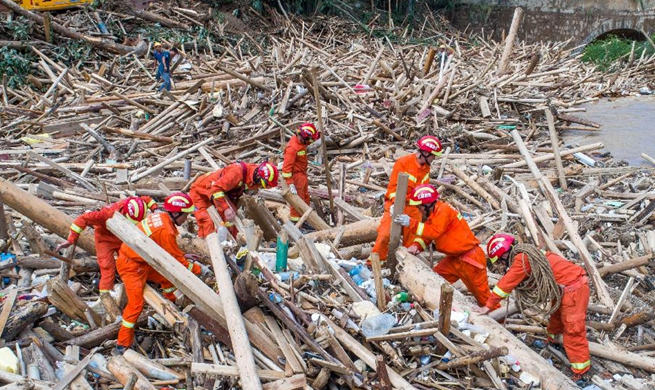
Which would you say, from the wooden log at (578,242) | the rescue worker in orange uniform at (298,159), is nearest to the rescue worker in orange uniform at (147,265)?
the rescue worker in orange uniform at (298,159)

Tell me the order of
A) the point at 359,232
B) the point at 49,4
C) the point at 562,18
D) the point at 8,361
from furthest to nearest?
1. the point at 562,18
2. the point at 49,4
3. the point at 359,232
4. the point at 8,361

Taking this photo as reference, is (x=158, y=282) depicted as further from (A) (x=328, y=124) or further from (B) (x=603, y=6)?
(B) (x=603, y=6)

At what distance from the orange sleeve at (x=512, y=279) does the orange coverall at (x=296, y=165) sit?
4218 millimetres

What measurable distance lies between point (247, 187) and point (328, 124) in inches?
197

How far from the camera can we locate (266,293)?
4.96 metres

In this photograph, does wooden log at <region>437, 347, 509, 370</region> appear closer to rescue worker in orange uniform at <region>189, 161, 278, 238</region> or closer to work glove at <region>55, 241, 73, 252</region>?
rescue worker in orange uniform at <region>189, 161, 278, 238</region>

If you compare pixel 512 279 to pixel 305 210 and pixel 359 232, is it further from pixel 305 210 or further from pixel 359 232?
pixel 305 210

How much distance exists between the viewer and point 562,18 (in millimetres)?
27297

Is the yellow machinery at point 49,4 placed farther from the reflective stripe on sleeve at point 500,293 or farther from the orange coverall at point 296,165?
the reflective stripe on sleeve at point 500,293

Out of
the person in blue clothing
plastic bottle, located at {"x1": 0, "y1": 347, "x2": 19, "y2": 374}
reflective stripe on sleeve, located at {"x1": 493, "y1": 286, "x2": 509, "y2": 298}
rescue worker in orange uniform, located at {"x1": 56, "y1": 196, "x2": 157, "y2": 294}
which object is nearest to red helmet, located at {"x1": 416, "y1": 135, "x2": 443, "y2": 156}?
reflective stripe on sleeve, located at {"x1": 493, "y1": 286, "x2": 509, "y2": 298}

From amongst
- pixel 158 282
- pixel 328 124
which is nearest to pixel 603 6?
pixel 328 124

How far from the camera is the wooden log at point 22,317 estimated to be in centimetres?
507

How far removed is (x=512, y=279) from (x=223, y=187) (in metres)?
3.80

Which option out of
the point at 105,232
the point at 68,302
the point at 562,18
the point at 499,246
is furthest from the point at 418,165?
the point at 562,18
